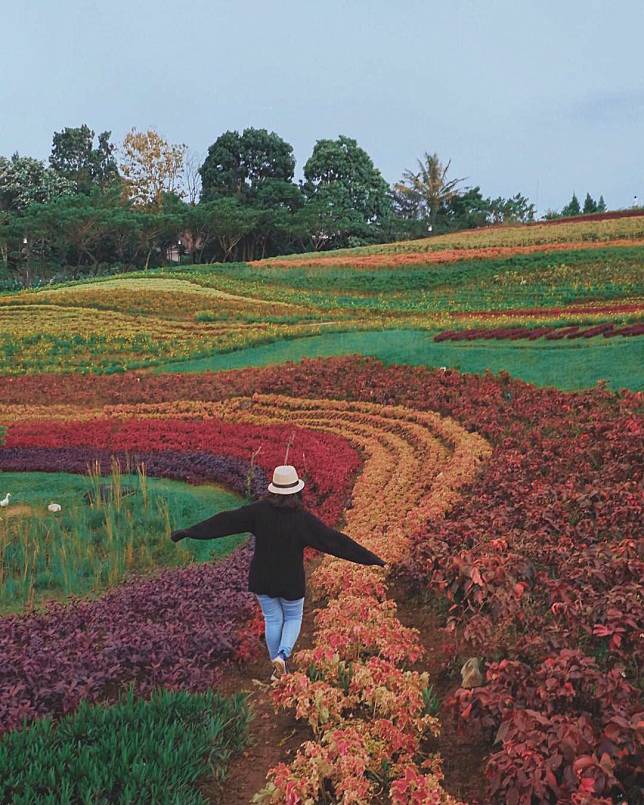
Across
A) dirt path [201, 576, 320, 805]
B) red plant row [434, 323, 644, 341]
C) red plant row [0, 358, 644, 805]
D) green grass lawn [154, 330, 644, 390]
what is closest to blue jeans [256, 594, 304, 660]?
dirt path [201, 576, 320, 805]

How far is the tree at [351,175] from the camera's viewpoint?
62531mm

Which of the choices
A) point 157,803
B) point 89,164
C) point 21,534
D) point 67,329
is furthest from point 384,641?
point 89,164

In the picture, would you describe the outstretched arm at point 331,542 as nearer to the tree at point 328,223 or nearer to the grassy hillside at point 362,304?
the grassy hillside at point 362,304

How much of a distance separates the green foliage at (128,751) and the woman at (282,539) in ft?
2.51

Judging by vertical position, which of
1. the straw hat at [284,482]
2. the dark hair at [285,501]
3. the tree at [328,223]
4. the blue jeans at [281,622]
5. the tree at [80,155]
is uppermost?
the tree at [80,155]

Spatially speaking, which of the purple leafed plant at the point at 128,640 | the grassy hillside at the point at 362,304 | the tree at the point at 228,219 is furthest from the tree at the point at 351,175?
the purple leafed plant at the point at 128,640

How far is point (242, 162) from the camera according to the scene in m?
62.2

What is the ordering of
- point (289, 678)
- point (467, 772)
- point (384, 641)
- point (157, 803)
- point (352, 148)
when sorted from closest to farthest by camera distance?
point (157, 803) < point (467, 772) < point (289, 678) < point (384, 641) < point (352, 148)

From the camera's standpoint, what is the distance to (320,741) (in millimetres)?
4066

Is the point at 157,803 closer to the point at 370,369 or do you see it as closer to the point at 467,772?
the point at 467,772

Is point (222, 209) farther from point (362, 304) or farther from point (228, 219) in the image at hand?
point (362, 304)

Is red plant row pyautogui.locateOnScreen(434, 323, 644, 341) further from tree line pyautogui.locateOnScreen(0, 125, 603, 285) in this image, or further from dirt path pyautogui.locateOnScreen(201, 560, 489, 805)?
tree line pyautogui.locateOnScreen(0, 125, 603, 285)

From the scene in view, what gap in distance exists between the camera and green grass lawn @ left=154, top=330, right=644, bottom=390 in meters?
13.0

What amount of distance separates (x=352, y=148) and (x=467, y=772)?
210 ft
